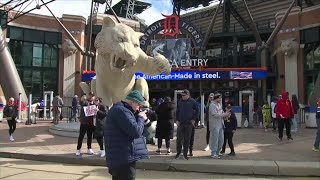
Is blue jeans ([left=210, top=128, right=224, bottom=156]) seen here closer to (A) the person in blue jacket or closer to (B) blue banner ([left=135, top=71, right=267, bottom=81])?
(A) the person in blue jacket

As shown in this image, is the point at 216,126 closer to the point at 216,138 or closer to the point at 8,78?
the point at 216,138

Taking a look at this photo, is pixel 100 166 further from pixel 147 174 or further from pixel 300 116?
pixel 300 116

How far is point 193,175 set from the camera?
8.80m

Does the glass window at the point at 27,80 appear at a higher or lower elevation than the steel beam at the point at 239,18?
lower

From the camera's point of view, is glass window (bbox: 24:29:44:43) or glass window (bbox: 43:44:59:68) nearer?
glass window (bbox: 24:29:44:43)

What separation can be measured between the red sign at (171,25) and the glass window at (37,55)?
590 inches

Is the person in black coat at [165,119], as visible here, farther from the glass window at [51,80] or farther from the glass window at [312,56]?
the glass window at [51,80]

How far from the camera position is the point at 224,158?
33.1ft

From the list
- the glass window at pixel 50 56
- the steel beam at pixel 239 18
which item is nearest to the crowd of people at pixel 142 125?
the glass window at pixel 50 56

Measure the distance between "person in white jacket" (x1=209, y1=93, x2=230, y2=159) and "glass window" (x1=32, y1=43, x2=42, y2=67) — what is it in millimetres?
27770

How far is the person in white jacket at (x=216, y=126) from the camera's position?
400 inches

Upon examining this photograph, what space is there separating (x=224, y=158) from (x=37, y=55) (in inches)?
1120

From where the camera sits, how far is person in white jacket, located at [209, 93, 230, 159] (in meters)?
10.1

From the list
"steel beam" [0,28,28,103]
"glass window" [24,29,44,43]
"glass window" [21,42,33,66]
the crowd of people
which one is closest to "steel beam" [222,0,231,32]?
"glass window" [24,29,44,43]
